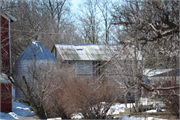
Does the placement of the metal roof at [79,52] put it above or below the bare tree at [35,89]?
above

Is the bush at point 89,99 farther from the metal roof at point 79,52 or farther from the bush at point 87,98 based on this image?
the metal roof at point 79,52

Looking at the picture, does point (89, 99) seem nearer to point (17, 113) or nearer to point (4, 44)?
point (4, 44)

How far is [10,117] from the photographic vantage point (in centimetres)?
1274

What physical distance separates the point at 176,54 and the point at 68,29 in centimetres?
2637

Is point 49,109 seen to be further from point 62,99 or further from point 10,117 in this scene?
point 10,117

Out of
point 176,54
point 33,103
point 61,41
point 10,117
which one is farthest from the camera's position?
point 61,41

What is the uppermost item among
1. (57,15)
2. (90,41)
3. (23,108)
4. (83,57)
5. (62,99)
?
(57,15)

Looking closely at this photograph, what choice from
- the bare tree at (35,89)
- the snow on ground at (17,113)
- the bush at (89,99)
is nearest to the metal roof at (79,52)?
the snow on ground at (17,113)

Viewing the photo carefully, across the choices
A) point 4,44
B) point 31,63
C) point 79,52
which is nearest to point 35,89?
point 31,63

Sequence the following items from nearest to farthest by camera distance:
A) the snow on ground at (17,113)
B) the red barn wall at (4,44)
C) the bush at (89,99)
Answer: the red barn wall at (4,44) < the bush at (89,99) < the snow on ground at (17,113)

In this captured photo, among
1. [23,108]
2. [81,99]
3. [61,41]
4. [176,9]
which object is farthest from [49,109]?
[61,41]

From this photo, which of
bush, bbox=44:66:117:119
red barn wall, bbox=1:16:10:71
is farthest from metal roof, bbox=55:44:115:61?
bush, bbox=44:66:117:119

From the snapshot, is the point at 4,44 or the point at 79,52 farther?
the point at 79,52

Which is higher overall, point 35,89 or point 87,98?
point 35,89
